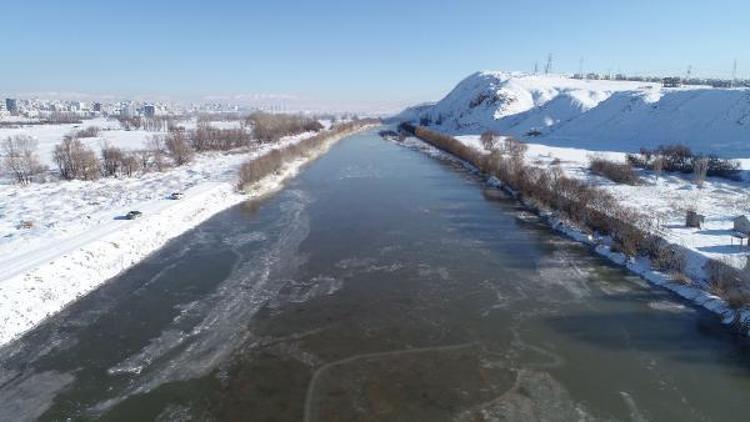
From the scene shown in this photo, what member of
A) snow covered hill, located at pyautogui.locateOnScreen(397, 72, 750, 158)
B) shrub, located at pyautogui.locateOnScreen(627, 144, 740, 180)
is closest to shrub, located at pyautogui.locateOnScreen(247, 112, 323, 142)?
snow covered hill, located at pyautogui.locateOnScreen(397, 72, 750, 158)

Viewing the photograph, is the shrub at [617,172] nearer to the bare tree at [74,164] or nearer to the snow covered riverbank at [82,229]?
the snow covered riverbank at [82,229]

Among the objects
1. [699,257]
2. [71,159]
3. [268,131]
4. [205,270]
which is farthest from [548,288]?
[268,131]

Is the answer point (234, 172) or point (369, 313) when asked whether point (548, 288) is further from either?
point (234, 172)

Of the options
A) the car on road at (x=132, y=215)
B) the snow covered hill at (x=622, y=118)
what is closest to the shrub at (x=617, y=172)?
the snow covered hill at (x=622, y=118)

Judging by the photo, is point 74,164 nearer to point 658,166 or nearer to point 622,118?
point 658,166

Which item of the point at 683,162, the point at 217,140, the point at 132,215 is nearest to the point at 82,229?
the point at 132,215
